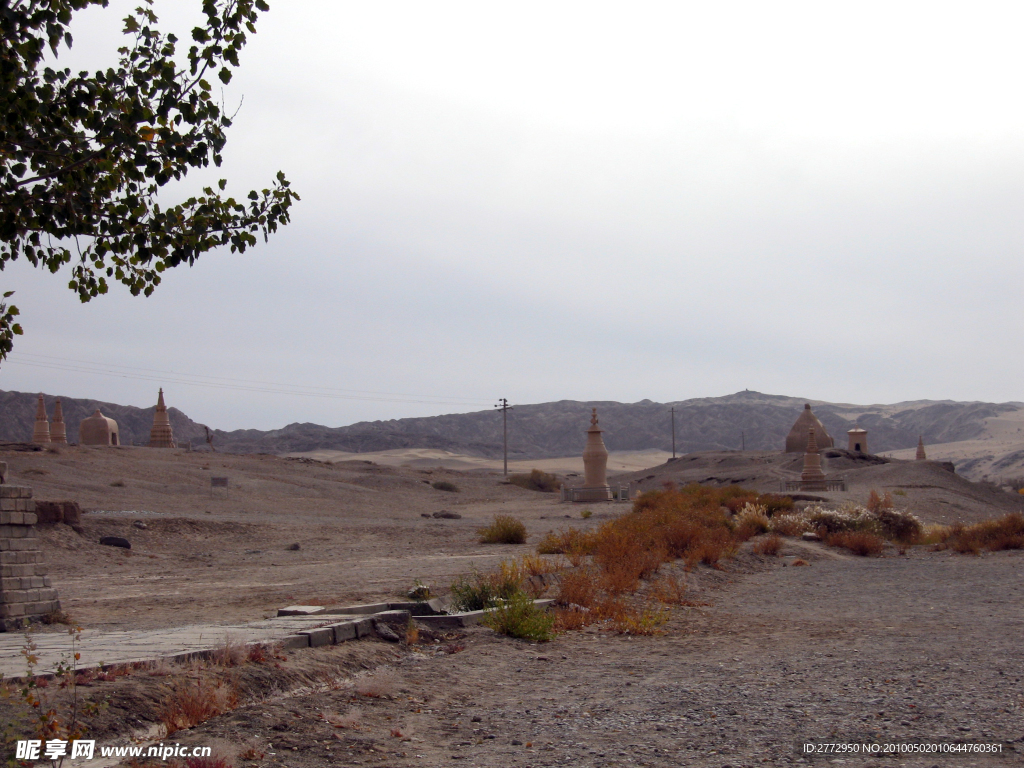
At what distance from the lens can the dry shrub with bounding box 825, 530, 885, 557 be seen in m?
18.6

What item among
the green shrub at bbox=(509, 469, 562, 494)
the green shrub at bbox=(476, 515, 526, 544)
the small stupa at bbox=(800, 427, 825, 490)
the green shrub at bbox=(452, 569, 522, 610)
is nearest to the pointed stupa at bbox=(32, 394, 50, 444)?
the green shrub at bbox=(509, 469, 562, 494)

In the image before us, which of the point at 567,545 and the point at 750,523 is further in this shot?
the point at 750,523

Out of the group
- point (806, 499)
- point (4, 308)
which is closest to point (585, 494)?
point (806, 499)

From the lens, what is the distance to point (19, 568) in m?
9.21

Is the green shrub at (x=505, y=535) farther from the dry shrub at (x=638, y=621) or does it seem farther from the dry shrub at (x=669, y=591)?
the dry shrub at (x=638, y=621)

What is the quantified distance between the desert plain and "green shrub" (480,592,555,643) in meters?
0.13

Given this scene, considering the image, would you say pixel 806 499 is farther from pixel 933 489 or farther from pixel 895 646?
pixel 895 646

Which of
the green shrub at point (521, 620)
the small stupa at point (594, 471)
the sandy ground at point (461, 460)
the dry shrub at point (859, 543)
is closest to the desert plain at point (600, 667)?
the green shrub at point (521, 620)

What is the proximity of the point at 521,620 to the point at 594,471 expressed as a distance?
31.3m

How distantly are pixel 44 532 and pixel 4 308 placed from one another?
14.0 metres

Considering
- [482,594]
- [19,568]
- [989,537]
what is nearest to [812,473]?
[989,537]

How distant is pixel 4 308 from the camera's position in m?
6.38

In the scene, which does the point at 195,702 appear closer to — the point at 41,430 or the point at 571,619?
the point at 571,619

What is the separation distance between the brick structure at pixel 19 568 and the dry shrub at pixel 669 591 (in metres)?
7.20
